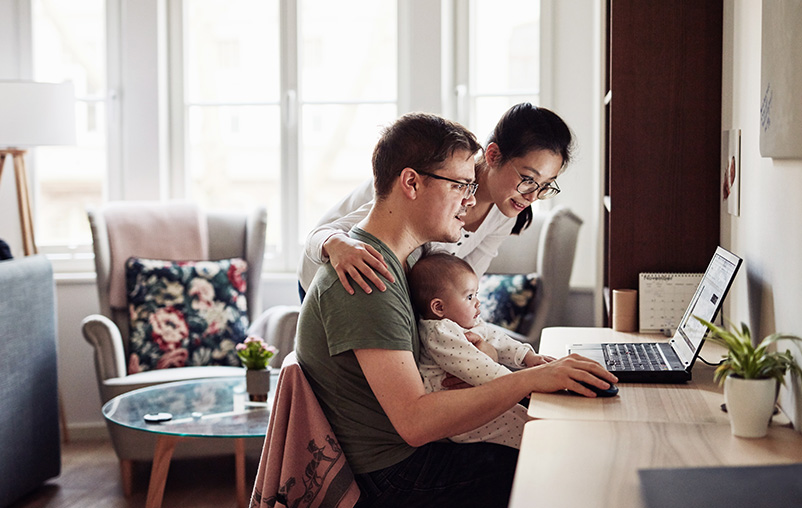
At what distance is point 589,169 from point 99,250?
2.31 meters

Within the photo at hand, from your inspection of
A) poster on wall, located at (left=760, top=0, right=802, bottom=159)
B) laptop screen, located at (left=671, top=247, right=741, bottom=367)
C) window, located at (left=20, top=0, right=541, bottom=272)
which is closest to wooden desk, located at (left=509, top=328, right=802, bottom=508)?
laptop screen, located at (left=671, top=247, right=741, bottom=367)

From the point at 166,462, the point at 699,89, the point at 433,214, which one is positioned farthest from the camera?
the point at 166,462

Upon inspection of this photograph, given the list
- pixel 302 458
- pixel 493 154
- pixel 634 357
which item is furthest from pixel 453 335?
pixel 493 154

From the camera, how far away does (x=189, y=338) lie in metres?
3.71

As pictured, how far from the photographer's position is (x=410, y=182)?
1.60m

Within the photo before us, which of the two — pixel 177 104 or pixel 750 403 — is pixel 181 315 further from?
pixel 750 403

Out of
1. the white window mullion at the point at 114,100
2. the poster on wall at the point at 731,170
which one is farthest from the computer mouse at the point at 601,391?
the white window mullion at the point at 114,100

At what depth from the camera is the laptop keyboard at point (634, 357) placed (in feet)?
5.93

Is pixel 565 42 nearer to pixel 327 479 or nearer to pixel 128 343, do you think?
pixel 128 343

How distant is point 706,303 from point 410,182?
0.80 meters

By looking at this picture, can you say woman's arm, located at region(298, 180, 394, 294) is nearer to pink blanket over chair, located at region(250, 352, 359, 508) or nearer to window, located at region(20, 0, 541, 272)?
pink blanket over chair, located at region(250, 352, 359, 508)

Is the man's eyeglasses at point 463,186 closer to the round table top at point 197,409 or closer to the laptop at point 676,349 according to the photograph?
the laptop at point 676,349

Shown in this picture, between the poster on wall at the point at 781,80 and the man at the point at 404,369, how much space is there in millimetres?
518

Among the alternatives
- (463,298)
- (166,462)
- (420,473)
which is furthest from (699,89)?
(166,462)
